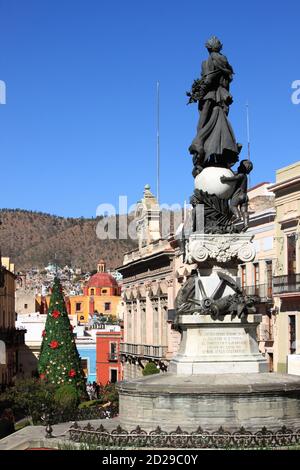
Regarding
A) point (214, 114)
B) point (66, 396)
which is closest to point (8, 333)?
point (66, 396)

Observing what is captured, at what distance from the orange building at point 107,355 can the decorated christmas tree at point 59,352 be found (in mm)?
27120

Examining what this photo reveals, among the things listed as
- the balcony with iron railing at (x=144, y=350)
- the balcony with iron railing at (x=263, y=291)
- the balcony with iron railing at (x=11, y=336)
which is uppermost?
the balcony with iron railing at (x=263, y=291)

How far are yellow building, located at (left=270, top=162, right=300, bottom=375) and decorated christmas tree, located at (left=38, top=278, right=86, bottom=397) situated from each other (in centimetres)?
951

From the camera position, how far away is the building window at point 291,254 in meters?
39.8

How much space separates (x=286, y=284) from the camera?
131 feet

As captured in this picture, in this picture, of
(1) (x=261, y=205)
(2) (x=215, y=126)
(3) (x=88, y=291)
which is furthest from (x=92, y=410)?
(3) (x=88, y=291)

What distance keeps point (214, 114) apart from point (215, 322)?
4.32 metres

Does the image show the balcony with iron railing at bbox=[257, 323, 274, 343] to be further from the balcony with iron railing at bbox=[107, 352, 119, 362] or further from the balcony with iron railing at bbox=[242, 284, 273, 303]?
the balcony with iron railing at bbox=[107, 352, 119, 362]

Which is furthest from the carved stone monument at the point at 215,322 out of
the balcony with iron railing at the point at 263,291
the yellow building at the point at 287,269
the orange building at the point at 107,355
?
the orange building at the point at 107,355

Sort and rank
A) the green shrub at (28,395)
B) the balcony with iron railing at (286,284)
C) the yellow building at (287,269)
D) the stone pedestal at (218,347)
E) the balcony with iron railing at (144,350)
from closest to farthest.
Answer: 1. the stone pedestal at (218,347)
2. the green shrub at (28,395)
3. the balcony with iron railing at (286,284)
4. the yellow building at (287,269)
5. the balcony with iron railing at (144,350)

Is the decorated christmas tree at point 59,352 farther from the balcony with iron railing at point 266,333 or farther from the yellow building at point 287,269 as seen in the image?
the yellow building at point 287,269

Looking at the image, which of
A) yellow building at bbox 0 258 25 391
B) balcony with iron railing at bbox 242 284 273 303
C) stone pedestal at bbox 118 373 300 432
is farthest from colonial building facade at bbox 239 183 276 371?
stone pedestal at bbox 118 373 300 432

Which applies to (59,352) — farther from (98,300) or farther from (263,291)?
(98,300)
